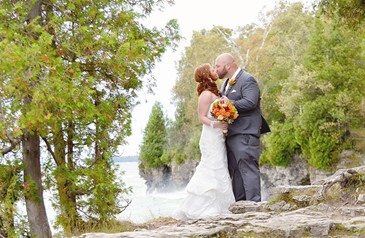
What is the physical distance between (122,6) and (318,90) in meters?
29.0

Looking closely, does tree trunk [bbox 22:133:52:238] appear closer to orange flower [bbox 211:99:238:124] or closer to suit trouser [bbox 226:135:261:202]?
suit trouser [bbox 226:135:261:202]

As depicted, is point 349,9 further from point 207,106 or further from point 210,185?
point 210,185

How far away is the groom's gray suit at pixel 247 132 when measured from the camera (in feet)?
25.2

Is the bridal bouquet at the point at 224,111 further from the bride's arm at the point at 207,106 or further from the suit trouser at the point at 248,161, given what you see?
the suit trouser at the point at 248,161

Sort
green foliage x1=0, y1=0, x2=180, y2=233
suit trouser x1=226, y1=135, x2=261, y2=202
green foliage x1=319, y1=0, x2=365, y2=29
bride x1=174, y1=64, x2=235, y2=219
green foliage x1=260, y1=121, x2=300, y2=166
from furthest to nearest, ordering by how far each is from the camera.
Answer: green foliage x1=260, y1=121, x2=300, y2=166 < green foliage x1=319, y1=0, x2=365, y2=29 < green foliage x1=0, y1=0, x2=180, y2=233 < bride x1=174, y1=64, x2=235, y2=219 < suit trouser x1=226, y1=135, x2=261, y2=202

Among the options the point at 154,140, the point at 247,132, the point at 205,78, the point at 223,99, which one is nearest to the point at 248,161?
the point at 247,132

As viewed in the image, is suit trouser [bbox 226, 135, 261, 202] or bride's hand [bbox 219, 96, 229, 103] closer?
bride's hand [bbox 219, 96, 229, 103]

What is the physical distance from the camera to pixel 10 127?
9359 millimetres

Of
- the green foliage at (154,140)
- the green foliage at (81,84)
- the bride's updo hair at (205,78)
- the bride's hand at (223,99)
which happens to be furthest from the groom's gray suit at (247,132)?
the green foliage at (154,140)

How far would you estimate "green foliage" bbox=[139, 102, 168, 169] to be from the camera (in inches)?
2795

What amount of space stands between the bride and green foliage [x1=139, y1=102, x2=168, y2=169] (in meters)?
60.9

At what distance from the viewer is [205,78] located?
7.82 metres

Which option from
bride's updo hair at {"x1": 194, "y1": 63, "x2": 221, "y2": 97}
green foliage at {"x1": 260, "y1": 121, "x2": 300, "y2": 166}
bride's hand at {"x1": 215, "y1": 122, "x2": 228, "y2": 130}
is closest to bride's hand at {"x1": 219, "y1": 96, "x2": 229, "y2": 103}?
bride's updo hair at {"x1": 194, "y1": 63, "x2": 221, "y2": 97}

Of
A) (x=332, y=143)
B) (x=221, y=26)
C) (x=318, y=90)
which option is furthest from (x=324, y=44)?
(x=221, y=26)
